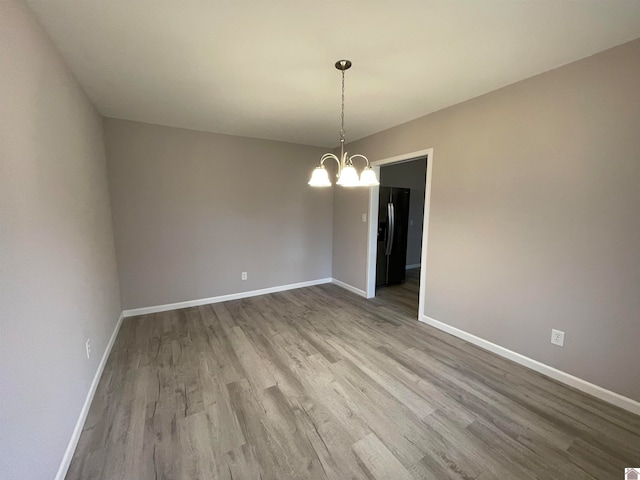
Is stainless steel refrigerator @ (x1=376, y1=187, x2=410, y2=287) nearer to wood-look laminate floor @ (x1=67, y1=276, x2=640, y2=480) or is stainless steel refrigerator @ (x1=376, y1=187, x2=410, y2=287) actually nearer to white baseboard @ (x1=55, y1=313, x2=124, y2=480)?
wood-look laminate floor @ (x1=67, y1=276, x2=640, y2=480)

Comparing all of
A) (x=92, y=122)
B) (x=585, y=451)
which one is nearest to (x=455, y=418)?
(x=585, y=451)

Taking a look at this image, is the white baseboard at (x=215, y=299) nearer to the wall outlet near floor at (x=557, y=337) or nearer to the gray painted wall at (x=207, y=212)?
the gray painted wall at (x=207, y=212)

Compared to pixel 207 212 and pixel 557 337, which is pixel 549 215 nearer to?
pixel 557 337

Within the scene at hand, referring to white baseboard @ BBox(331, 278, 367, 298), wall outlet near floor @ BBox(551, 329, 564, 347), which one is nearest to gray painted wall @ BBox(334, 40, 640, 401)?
wall outlet near floor @ BBox(551, 329, 564, 347)

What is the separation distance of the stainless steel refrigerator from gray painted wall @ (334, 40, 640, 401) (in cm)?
130

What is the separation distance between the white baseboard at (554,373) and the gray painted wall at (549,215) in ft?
0.16

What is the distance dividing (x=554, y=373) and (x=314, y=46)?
127 inches

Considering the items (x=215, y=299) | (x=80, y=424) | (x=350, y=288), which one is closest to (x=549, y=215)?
(x=350, y=288)

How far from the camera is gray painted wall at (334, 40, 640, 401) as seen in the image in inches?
70.3

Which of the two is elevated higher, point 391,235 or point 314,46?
point 314,46

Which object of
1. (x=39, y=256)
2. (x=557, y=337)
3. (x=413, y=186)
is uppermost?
(x=413, y=186)

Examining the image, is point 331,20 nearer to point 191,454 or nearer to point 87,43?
point 87,43

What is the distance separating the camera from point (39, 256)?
132 cm

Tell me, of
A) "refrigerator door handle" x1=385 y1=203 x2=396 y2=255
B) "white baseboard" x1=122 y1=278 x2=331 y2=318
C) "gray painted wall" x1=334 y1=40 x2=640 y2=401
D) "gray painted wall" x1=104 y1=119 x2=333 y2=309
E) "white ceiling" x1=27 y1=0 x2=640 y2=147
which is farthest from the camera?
"refrigerator door handle" x1=385 y1=203 x2=396 y2=255
